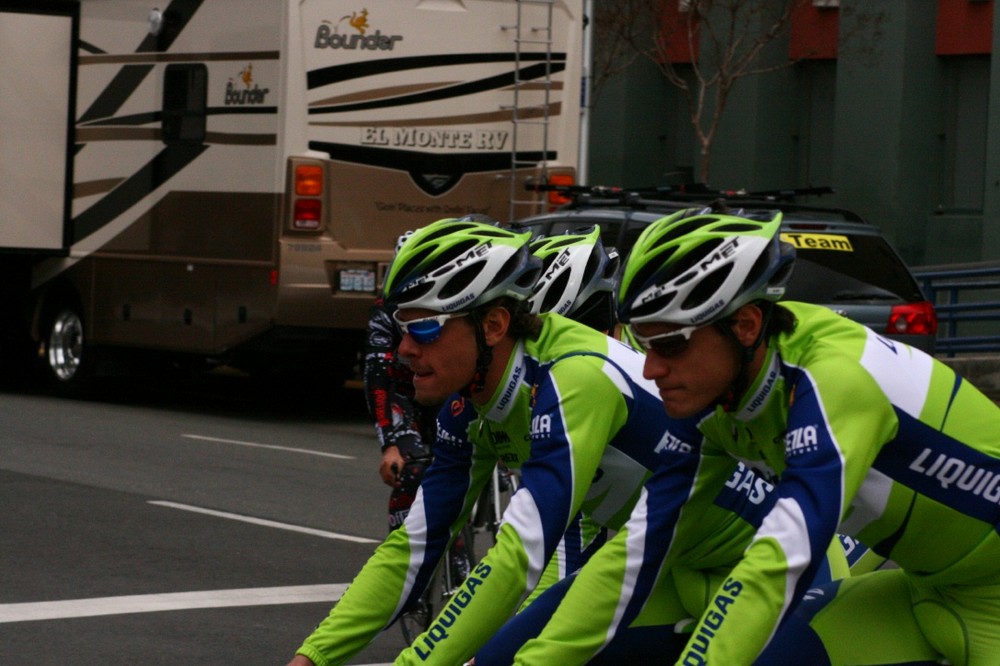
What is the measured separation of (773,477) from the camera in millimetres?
4047

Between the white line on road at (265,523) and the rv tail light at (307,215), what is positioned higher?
the rv tail light at (307,215)

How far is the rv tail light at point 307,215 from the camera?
1561 cm

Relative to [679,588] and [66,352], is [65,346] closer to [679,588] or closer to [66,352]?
[66,352]

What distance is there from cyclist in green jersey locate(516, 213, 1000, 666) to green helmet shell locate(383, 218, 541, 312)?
1.68ft

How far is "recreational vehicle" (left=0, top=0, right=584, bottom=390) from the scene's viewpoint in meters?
15.8

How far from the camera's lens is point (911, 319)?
13.5 metres

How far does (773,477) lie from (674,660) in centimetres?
45

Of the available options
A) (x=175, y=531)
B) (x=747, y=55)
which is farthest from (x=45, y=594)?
(x=747, y=55)

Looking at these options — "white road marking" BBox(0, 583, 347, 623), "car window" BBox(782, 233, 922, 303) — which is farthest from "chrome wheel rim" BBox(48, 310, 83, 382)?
"white road marking" BBox(0, 583, 347, 623)

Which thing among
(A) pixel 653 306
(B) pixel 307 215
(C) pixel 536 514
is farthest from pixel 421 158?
(A) pixel 653 306

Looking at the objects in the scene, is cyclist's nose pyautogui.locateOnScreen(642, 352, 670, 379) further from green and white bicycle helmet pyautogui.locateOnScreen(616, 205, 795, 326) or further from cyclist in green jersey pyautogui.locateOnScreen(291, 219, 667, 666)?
cyclist in green jersey pyautogui.locateOnScreen(291, 219, 667, 666)

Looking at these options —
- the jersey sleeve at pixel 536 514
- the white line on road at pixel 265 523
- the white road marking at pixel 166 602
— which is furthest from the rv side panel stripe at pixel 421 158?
the jersey sleeve at pixel 536 514

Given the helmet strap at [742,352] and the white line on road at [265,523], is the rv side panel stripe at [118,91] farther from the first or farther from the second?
the helmet strap at [742,352]

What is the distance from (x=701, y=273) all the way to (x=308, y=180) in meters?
12.4
